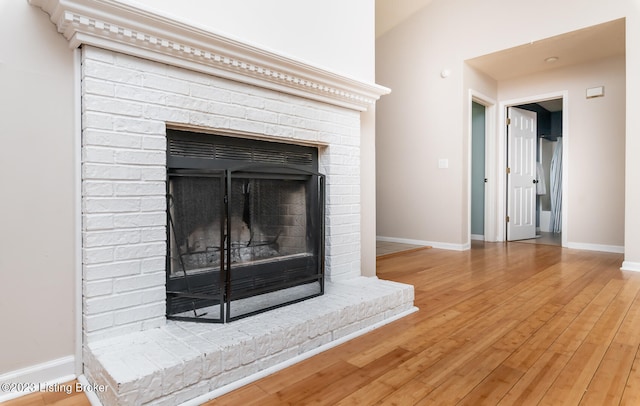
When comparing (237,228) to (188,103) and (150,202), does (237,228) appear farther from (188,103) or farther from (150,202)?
(188,103)

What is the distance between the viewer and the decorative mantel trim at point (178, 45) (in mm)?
1313

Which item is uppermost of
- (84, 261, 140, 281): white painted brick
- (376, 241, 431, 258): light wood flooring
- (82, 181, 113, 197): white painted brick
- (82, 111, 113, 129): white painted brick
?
(82, 111, 113, 129): white painted brick

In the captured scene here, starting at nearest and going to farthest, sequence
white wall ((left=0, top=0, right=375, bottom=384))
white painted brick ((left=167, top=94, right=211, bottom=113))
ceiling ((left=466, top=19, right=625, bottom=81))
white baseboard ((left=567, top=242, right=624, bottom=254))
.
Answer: white wall ((left=0, top=0, right=375, bottom=384)), white painted brick ((left=167, top=94, right=211, bottom=113)), ceiling ((left=466, top=19, right=625, bottom=81)), white baseboard ((left=567, top=242, right=624, bottom=254))

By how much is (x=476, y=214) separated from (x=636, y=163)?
2219 millimetres

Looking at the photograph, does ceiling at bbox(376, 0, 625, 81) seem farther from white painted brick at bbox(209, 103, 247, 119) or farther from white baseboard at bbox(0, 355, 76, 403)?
white baseboard at bbox(0, 355, 76, 403)

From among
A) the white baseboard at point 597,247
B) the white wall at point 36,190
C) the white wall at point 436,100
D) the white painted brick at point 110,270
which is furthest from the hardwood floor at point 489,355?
the white wall at point 436,100

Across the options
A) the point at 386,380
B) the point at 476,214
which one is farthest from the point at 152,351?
the point at 476,214

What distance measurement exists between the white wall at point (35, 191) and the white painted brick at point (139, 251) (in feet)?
0.53

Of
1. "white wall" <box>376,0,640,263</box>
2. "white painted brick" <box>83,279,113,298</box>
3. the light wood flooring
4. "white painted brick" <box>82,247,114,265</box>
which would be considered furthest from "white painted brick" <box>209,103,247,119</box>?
"white wall" <box>376,0,640,263</box>

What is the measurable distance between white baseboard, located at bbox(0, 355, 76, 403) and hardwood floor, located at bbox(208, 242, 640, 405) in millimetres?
607

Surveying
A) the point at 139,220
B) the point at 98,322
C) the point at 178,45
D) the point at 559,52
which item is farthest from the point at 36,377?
the point at 559,52

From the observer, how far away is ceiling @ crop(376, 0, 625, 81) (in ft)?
12.4

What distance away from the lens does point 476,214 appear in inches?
213

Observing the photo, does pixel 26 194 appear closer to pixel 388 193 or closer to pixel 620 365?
pixel 620 365
